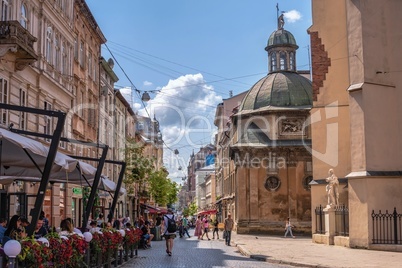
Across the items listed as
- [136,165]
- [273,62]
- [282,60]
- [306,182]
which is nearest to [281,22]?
[282,60]

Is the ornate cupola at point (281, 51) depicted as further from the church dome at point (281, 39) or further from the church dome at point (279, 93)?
the church dome at point (279, 93)

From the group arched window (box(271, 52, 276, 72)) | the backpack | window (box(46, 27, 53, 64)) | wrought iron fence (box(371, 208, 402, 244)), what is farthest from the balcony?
arched window (box(271, 52, 276, 72))

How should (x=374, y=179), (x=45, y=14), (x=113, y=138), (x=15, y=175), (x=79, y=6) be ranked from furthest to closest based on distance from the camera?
(x=113, y=138) < (x=79, y=6) < (x=45, y=14) < (x=374, y=179) < (x=15, y=175)

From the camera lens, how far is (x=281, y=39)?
57.2m

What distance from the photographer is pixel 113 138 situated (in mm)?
54281

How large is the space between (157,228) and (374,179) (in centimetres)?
1798

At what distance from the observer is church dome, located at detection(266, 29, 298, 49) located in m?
57.0

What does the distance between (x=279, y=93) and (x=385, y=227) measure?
29.7m

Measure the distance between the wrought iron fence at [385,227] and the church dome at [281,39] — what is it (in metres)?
35.8

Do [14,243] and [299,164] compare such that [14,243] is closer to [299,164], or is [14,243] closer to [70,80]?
[70,80]

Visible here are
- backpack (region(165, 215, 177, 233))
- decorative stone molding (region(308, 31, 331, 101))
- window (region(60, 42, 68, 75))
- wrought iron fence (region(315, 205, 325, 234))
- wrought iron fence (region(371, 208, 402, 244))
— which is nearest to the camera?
backpack (region(165, 215, 177, 233))

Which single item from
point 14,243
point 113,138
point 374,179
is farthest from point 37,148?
point 113,138

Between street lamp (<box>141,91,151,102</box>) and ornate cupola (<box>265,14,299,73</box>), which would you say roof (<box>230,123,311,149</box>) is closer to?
ornate cupola (<box>265,14,299,73</box>)

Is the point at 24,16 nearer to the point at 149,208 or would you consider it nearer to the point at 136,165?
the point at 136,165
